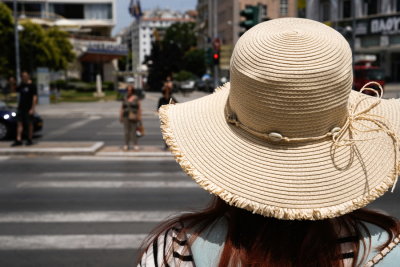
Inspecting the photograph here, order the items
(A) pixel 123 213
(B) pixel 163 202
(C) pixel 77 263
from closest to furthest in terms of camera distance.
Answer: (C) pixel 77 263, (A) pixel 123 213, (B) pixel 163 202

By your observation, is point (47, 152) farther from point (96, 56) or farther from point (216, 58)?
point (96, 56)

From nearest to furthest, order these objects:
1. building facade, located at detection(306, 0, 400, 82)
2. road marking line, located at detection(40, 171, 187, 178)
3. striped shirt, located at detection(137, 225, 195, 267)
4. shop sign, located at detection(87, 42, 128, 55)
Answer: striped shirt, located at detection(137, 225, 195, 267), road marking line, located at detection(40, 171, 187, 178), building facade, located at detection(306, 0, 400, 82), shop sign, located at detection(87, 42, 128, 55)

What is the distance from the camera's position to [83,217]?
19.0 feet

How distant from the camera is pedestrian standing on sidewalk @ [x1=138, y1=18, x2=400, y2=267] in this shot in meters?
1.21

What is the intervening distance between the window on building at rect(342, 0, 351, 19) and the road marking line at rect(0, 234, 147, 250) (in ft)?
130

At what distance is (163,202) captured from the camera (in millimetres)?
6625

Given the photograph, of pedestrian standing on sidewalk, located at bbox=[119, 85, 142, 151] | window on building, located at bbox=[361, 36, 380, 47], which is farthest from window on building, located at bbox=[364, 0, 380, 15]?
pedestrian standing on sidewalk, located at bbox=[119, 85, 142, 151]

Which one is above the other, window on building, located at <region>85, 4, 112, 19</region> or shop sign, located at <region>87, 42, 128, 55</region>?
window on building, located at <region>85, 4, 112, 19</region>

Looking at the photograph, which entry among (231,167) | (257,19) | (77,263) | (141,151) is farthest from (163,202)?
(257,19)

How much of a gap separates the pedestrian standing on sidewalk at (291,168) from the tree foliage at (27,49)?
32.7m

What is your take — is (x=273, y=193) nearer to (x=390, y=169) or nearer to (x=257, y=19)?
(x=390, y=169)

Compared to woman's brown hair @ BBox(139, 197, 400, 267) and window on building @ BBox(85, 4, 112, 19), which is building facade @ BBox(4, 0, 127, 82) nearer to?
window on building @ BBox(85, 4, 112, 19)

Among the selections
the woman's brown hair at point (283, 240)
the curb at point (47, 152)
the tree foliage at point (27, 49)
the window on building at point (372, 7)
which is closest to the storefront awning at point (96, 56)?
the tree foliage at point (27, 49)

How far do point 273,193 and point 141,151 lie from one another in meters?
9.90
